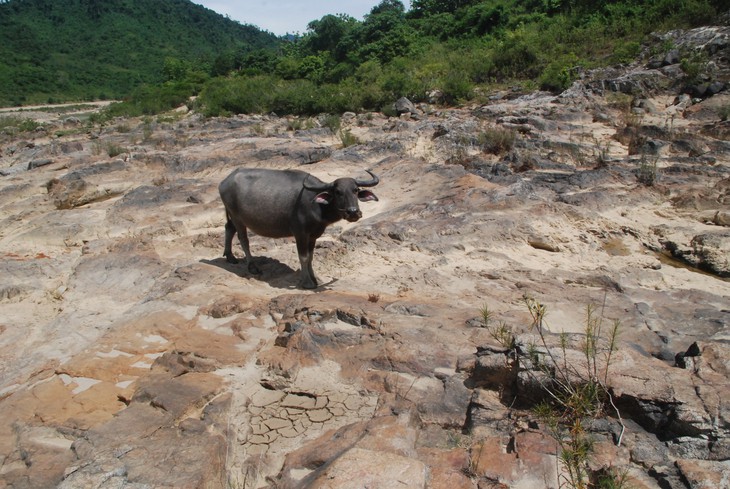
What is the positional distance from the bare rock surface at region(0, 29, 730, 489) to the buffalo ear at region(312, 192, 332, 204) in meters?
1.12

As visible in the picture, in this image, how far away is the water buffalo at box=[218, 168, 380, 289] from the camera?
6.54 metres

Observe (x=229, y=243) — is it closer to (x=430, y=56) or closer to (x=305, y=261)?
(x=305, y=261)

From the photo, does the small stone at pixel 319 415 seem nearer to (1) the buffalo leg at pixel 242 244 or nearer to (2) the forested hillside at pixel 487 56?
(1) the buffalo leg at pixel 242 244

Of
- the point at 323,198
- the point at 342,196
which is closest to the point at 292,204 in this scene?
the point at 323,198

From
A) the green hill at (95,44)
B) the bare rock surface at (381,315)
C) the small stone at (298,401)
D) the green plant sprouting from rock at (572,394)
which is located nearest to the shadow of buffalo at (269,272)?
the bare rock surface at (381,315)

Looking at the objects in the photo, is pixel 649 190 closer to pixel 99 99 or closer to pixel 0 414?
pixel 0 414

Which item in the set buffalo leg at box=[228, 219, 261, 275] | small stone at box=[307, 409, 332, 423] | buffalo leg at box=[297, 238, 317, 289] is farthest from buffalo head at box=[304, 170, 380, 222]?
small stone at box=[307, 409, 332, 423]

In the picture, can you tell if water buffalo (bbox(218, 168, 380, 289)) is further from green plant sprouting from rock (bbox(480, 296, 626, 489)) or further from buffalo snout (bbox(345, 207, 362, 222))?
green plant sprouting from rock (bbox(480, 296, 626, 489))

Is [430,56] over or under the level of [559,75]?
over

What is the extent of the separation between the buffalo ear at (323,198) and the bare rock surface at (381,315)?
44.0 inches

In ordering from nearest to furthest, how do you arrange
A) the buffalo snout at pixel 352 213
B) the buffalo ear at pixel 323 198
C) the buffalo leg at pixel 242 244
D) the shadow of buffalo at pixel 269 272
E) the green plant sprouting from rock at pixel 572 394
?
the green plant sprouting from rock at pixel 572 394, the buffalo snout at pixel 352 213, the buffalo ear at pixel 323 198, the shadow of buffalo at pixel 269 272, the buffalo leg at pixel 242 244

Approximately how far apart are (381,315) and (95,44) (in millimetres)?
97929

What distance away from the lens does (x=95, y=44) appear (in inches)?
3349

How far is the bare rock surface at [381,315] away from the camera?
3131mm
